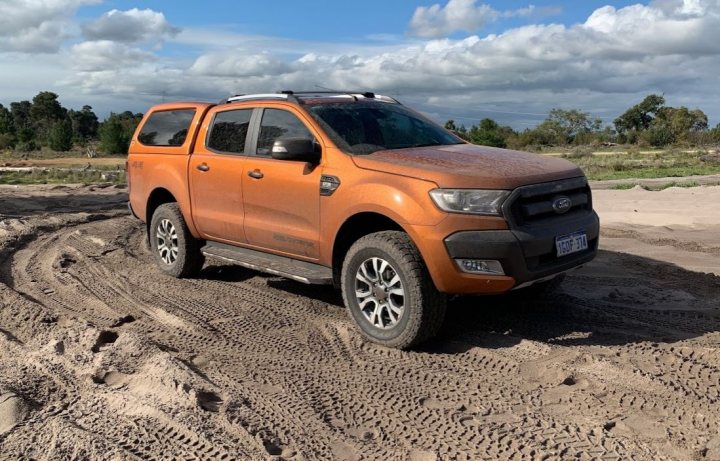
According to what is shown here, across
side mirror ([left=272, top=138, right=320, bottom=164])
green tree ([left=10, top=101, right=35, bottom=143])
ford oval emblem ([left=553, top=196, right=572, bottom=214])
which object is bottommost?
ford oval emblem ([left=553, top=196, right=572, bottom=214])

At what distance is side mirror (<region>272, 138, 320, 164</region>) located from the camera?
17.2 ft

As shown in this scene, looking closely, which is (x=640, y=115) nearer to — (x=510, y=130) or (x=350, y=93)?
(x=510, y=130)

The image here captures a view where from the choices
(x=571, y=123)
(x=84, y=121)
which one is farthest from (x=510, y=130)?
(x=84, y=121)

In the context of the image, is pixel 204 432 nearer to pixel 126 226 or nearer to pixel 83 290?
pixel 83 290

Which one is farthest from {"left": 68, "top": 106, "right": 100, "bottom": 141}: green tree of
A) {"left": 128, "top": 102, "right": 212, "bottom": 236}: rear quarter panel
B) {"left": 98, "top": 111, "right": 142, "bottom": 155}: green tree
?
{"left": 128, "top": 102, "right": 212, "bottom": 236}: rear quarter panel

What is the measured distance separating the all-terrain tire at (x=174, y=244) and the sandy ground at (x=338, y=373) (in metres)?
0.19

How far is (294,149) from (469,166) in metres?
1.41

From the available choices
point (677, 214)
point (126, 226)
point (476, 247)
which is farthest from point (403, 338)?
point (677, 214)

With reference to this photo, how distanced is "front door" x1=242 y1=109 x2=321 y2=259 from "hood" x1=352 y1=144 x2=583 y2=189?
23.1 inches

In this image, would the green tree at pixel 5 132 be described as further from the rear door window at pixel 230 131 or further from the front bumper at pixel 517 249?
the front bumper at pixel 517 249

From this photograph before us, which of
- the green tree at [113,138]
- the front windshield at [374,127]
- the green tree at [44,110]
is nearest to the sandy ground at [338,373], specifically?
the front windshield at [374,127]

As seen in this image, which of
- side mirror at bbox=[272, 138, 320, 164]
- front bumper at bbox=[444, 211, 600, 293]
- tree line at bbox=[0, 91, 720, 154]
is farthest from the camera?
tree line at bbox=[0, 91, 720, 154]

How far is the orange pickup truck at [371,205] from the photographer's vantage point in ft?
14.9

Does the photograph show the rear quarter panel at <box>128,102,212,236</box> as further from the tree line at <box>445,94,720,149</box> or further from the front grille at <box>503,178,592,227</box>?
the tree line at <box>445,94,720,149</box>
